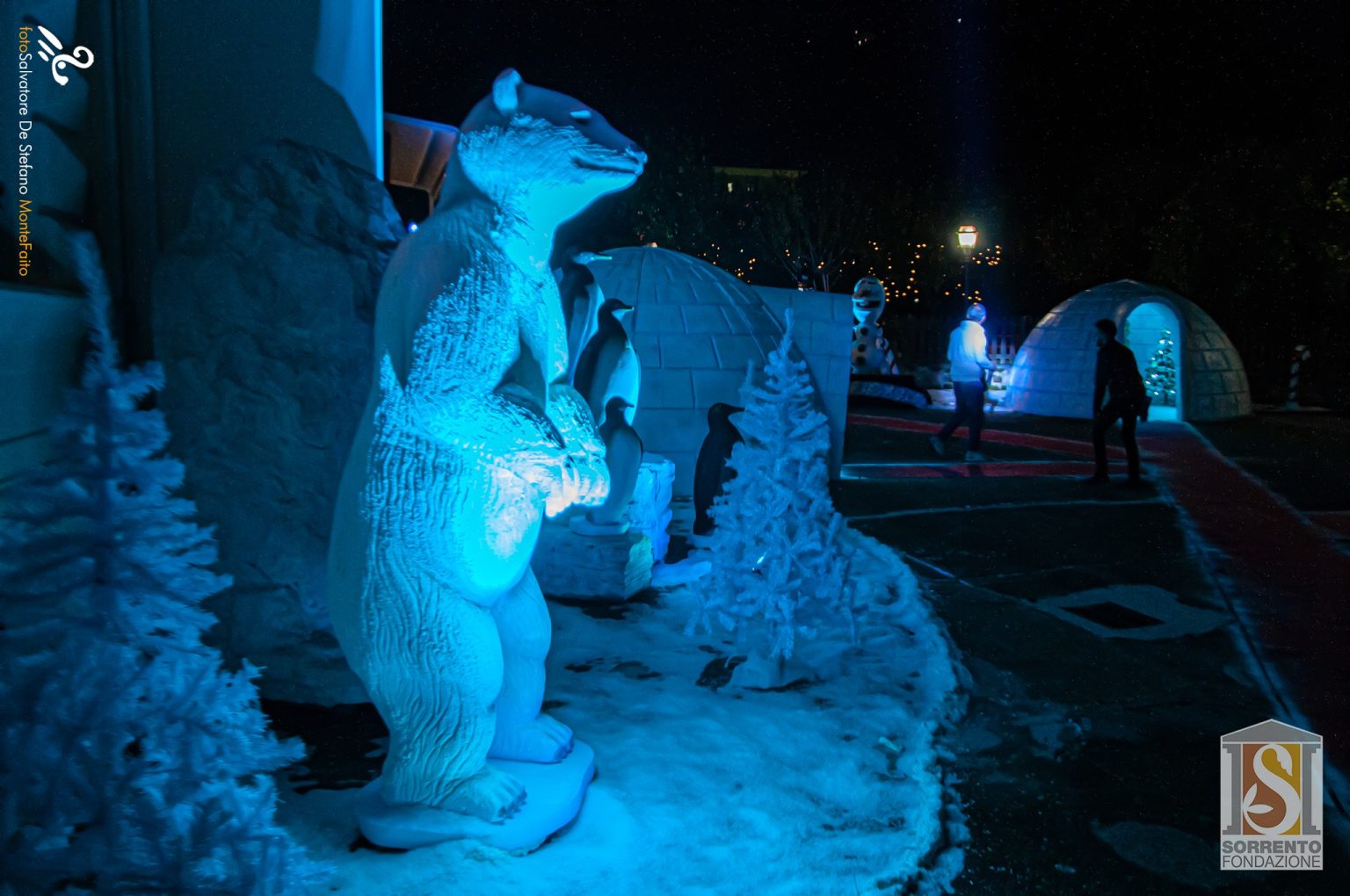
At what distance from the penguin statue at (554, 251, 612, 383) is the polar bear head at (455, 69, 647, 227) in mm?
2877

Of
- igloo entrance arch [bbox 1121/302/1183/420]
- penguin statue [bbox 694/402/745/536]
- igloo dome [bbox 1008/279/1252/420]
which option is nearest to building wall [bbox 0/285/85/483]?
penguin statue [bbox 694/402/745/536]

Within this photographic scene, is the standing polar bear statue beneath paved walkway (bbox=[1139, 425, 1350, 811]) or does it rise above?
above

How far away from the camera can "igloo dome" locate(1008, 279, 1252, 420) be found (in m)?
16.0

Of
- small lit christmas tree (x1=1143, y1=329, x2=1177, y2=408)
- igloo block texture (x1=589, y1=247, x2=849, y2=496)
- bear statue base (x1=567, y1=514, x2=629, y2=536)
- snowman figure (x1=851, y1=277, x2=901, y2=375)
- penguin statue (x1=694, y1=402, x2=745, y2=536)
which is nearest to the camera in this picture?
bear statue base (x1=567, y1=514, x2=629, y2=536)

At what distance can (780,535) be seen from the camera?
162 inches

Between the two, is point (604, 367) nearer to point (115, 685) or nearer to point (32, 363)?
point (32, 363)

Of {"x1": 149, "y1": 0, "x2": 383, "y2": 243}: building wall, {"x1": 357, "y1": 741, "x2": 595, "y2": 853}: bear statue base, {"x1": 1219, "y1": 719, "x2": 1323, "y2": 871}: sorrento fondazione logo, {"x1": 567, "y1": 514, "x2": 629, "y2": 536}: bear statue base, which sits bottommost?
{"x1": 1219, "y1": 719, "x2": 1323, "y2": 871}: sorrento fondazione logo

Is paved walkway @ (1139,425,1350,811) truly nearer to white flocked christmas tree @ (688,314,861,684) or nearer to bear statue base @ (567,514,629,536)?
white flocked christmas tree @ (688,314,861,684)

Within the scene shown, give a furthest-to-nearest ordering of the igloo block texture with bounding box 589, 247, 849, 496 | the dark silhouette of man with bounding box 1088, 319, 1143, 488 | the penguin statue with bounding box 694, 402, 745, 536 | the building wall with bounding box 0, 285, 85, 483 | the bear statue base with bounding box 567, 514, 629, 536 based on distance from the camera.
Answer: the dark silhouette of man with bounding box 1088, 319, 1143, 488
the igloo block texture with bounding box 589, 247, 849, 496
the penguin statue with bounding box 694, 402, 745, 536
the bear statue base with bounding box 567, 514, 629, 536
the building wall with bounding box 0, 285, 85, 483

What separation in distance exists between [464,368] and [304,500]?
5.74 ft

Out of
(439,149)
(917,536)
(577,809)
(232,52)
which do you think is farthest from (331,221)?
(439,149)

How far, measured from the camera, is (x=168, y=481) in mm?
1757

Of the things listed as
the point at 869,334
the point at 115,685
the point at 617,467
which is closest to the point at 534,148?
the point at 115,685

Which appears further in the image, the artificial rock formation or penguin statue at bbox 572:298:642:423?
penguin statue at bbox 572:298:642:423
